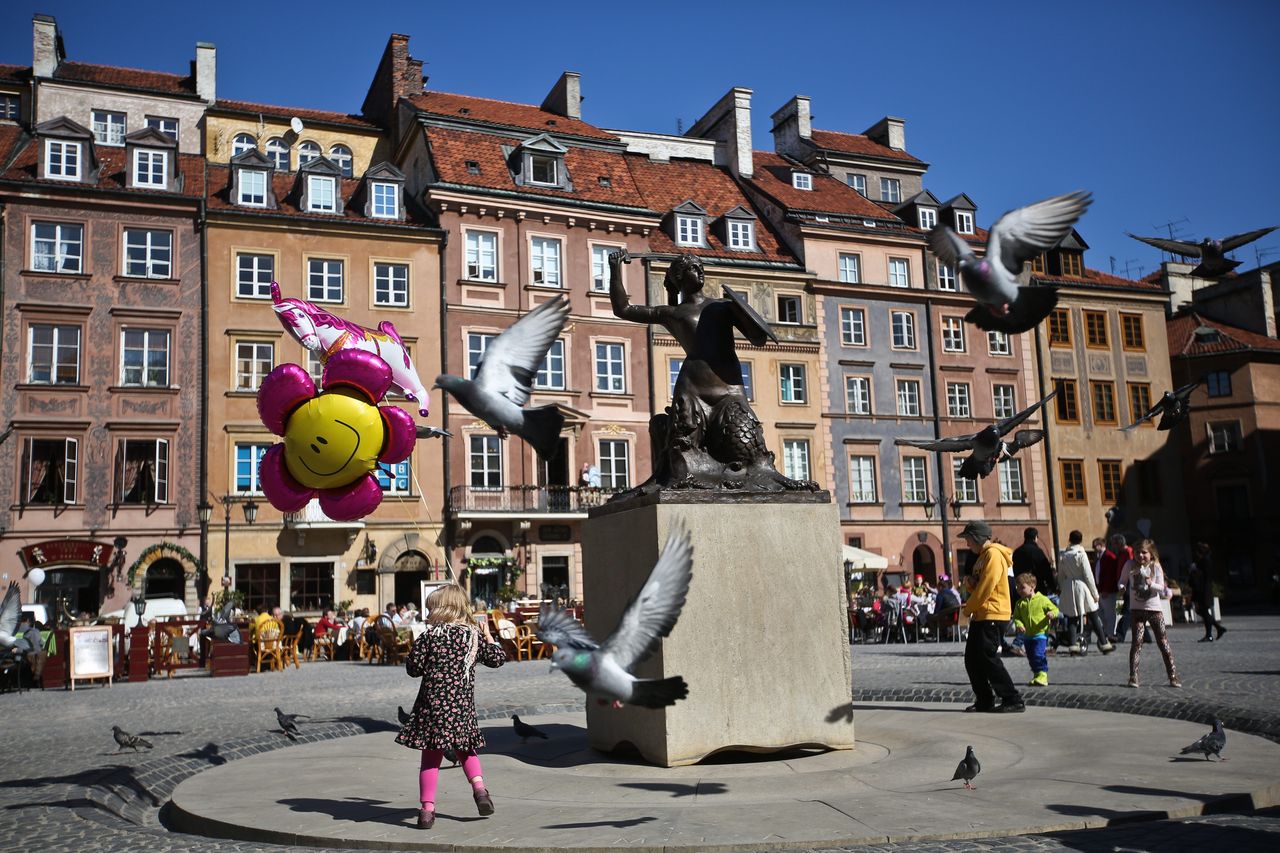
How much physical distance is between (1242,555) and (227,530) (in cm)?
3885

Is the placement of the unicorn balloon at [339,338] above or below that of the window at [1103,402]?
below

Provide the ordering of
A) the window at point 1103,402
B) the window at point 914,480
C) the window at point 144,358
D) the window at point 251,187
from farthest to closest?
the window at point 1103,402, the window at point 914,480, the window at point 251,187, the window at point 144,358

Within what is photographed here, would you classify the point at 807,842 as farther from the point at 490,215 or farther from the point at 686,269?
the point at 490,215

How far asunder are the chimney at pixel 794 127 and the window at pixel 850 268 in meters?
7.85

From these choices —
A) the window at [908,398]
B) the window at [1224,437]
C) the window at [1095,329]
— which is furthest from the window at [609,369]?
the window at [1224,437]

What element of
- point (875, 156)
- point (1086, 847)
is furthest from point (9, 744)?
point (875, 156)

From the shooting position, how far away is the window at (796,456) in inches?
1578

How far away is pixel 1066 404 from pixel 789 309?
40.4 ft

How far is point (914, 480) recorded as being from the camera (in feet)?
139

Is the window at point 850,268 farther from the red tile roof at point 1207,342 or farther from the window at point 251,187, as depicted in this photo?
the window at point 251,187

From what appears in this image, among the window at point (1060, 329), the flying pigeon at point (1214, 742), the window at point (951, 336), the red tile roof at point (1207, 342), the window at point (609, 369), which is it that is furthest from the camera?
the red tile roof at point (1207, 342)

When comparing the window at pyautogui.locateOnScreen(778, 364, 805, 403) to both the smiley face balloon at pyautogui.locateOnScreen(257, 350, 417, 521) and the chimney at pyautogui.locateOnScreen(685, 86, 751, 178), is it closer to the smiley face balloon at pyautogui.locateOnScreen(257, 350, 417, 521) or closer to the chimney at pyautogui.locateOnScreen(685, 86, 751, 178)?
the chimney at pyautogui.locateOnScreen(685, 86, 751, 178)

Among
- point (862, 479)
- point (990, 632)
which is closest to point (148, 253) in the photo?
point (862, 479)

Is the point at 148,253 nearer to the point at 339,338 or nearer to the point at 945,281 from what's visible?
the point at 339,338
